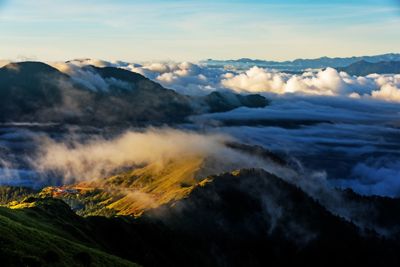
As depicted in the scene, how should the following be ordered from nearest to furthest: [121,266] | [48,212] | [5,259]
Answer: [5,259]
[121,266]
[48,212]

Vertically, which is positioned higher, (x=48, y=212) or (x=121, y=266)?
(x=121, y=266)

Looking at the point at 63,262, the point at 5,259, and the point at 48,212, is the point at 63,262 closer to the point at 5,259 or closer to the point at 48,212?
the point at 5,259

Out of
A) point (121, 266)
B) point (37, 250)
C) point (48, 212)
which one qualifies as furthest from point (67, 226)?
point (37, 250)

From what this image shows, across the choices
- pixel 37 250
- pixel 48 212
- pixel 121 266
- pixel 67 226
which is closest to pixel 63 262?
pixel 37 250

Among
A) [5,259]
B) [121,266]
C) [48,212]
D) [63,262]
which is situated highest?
[5,259]

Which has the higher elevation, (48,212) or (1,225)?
(1,225)

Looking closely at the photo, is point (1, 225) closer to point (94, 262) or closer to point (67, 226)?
point (94, 262)

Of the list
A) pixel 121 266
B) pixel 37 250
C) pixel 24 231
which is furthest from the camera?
pixel 121 266

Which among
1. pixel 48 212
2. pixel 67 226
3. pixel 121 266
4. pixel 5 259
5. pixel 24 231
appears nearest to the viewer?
pixel 5 259

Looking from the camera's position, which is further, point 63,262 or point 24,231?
point 24,231
